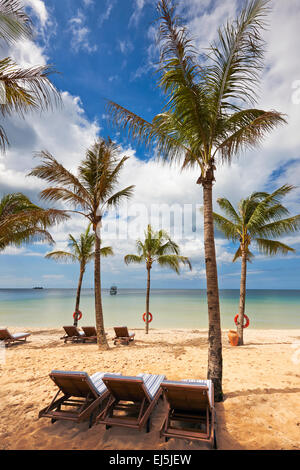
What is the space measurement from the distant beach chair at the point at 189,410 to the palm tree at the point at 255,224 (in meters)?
7.70

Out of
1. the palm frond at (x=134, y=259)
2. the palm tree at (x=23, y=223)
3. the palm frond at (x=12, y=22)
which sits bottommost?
the palm frond at (x=134, y=259)

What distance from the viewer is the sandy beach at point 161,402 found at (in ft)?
9.91

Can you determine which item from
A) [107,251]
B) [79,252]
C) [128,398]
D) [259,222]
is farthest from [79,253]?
[128,398]

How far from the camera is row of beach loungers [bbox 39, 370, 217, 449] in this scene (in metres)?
2.97

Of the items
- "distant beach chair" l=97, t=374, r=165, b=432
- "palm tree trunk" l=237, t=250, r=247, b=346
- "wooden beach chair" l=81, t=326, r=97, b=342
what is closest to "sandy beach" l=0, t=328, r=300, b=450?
"distant beach chair" l=97, t=374, r=165, b=432

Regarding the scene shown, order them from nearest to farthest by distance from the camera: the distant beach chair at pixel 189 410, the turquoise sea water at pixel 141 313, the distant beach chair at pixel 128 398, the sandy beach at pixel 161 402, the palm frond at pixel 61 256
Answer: the distant beach chair at pixel 189 410 < the sandy beach at pixel 161 402 < the distant beach chair at pixel 128 398 < the palm frond at pixel 61 256 < the turquoise sea water at pixel 141 313

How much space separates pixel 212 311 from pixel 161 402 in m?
1.93

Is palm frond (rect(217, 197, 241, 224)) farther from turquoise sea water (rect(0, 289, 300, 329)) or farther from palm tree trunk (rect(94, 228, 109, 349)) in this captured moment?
turquoise sea water (rect(0, 289, 300, 329))

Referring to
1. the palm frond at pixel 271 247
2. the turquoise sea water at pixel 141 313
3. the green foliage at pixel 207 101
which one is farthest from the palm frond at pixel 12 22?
the turquoise sea water at pixel 141 313

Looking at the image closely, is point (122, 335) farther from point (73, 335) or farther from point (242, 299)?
point (242, 299)

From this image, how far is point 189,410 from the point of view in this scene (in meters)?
3.29

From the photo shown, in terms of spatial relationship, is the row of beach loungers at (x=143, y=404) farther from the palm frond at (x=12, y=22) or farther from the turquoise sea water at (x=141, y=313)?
the turquoise sea water at (x=141, y=313)
